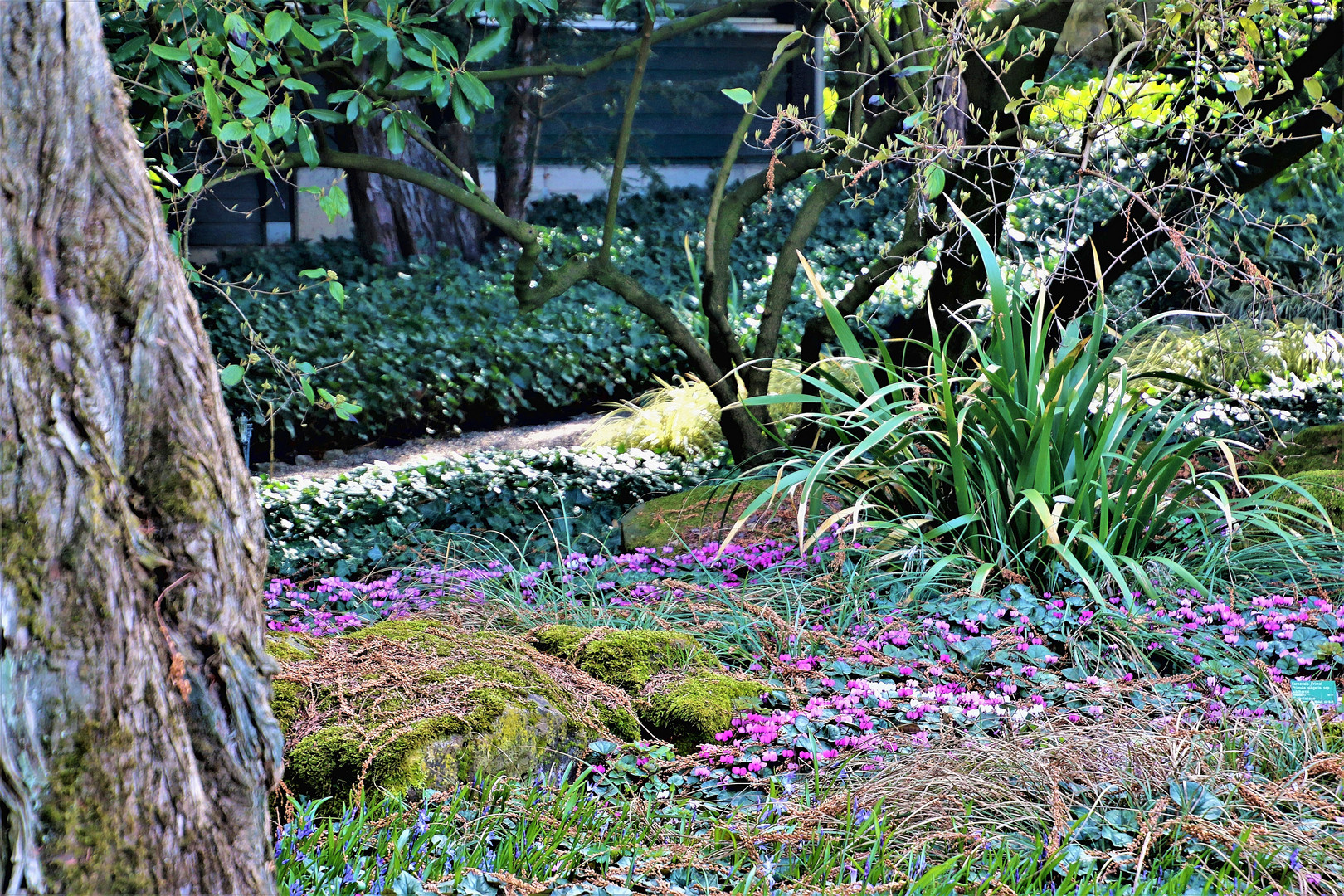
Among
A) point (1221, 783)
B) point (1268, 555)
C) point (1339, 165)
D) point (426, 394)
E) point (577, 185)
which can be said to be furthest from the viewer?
point (577, 185)

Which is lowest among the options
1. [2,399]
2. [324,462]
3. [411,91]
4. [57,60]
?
[324,462]

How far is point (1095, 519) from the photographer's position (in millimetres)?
3852

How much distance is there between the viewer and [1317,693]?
286 centimetres

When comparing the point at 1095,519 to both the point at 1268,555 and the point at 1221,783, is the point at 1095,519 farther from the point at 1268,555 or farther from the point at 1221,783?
the point at 1221,783

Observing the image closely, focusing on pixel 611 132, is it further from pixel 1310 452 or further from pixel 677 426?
pixel 1310 452

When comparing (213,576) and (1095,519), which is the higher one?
(213,576)

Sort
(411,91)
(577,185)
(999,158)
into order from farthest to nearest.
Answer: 1. (577,185)
2. (999,158)
3. (411,91)

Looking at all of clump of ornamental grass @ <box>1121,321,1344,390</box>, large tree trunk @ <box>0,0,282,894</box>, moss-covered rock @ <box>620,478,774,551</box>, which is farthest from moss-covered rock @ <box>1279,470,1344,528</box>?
large tree trunk @ <box>0,0,282,894</box>

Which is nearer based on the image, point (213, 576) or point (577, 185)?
point (213, 576)

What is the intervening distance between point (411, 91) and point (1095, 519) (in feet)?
9.21

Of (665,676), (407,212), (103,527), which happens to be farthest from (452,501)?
(407,212)

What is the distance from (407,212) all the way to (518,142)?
1.28m

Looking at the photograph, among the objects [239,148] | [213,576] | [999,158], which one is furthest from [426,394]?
[213,576]

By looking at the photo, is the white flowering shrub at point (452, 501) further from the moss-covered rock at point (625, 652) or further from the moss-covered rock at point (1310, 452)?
the moss-covered rock at point (1310, 452)
